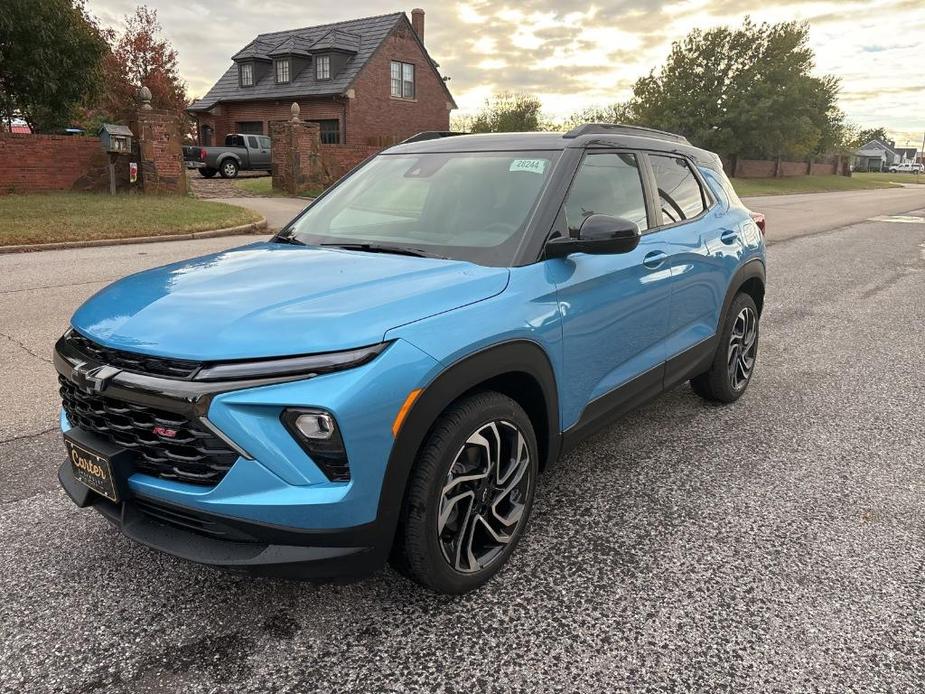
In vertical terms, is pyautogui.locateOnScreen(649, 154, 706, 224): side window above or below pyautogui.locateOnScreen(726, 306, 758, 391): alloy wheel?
above

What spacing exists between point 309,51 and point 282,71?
2.65 metres

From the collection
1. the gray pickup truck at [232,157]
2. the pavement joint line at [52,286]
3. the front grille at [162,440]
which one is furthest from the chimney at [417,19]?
the front grille at [162,440]

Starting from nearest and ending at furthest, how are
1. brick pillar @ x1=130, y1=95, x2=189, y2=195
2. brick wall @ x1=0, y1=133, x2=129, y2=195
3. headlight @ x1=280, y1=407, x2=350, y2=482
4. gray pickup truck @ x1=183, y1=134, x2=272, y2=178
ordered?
1. headlight @ x1=280, y1=407, x2=350, y2=482
2. brick wall @ x1=0, y1=133, x2=129, y2=195
3. brick pillar @ x1=130, y1=95, x2=189, y2=195
4. gray pickup truck @ x1=183, y1=134, x2=272, y2=178

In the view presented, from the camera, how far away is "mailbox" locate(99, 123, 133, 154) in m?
18.0

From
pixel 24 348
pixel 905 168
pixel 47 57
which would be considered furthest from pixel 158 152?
pixel 905 168

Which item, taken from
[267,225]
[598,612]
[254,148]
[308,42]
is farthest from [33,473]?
[308,42]

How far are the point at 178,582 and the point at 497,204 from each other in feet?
6.72

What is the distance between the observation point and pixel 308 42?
132 feet

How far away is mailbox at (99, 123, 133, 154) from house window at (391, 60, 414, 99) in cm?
2299

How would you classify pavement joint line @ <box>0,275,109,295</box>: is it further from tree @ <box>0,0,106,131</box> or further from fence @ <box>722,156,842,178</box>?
fence @ <box>722,156,842,178</box>

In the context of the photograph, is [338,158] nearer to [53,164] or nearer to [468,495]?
[53,164]

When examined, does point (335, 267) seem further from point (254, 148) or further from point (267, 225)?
point (254, 148)

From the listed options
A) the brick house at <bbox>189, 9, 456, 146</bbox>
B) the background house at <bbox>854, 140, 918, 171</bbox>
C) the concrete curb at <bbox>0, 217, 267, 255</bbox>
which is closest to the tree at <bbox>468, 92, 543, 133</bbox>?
the brick house at <bbox>189, 9, 456, 146</bbox>

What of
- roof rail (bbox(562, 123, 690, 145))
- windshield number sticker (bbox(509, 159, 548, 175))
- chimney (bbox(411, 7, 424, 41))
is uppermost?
chimney (bbox(411, 7, 424, 41))
